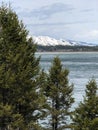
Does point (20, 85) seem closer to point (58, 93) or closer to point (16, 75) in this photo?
point (16, 75)

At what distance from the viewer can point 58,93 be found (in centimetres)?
4062

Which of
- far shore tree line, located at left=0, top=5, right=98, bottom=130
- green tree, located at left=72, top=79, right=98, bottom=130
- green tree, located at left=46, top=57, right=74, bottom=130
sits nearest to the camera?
green tree, located at left=72, top=79, right=98, bottom=130

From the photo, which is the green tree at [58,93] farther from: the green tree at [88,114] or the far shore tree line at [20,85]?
the green tree at [88,114]

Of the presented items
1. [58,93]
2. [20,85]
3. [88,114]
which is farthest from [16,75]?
[58,93]

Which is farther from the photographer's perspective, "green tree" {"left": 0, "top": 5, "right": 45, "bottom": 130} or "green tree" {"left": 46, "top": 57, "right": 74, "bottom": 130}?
"green tree" {"left": 46, "top": 57, "right": 74, "bottom": 130}

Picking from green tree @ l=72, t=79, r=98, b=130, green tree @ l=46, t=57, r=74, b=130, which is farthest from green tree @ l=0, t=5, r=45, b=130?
green tree @ l=46, t=57, r=74, b=130

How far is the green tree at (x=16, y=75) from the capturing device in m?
31.7

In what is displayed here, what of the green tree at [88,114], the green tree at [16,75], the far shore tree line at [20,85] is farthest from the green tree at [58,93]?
the green tree at [88,114]

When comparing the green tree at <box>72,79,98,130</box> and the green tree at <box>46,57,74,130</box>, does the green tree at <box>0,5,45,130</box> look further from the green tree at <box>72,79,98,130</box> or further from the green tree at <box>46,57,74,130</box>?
the green tree at <box>46,57,74,130</box>

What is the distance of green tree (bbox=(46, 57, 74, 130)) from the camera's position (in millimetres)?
40425

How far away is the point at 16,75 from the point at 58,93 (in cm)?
943

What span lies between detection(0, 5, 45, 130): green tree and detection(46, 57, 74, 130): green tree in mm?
6012

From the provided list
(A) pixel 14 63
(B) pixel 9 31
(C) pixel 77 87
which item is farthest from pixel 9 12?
(C) pixel 77 87

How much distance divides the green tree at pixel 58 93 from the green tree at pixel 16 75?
6012 mm
